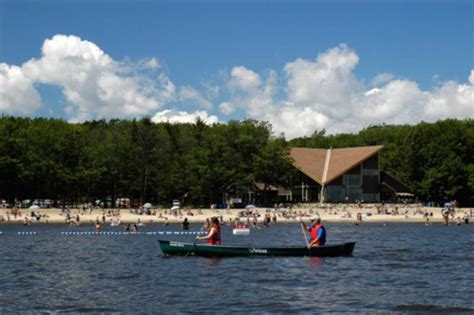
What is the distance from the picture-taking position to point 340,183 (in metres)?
101

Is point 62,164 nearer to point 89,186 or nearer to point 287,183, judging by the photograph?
point 89,186

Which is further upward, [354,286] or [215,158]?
[215,158]

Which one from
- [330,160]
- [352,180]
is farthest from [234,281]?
[330,160]

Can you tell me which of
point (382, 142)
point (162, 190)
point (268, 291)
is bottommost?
point (268, 291)

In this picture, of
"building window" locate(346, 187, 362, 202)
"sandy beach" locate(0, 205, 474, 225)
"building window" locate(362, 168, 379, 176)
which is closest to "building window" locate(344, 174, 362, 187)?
"building window" locate(346, 187, 362, 202)

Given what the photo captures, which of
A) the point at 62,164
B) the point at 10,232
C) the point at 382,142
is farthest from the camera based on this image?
the point at 382,142

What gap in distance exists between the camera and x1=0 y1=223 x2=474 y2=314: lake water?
23578 mm

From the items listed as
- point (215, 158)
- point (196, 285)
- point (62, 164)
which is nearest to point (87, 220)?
point (62, 164)

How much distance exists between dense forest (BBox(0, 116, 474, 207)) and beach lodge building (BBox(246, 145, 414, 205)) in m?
3.34

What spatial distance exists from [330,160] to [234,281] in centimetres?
7958

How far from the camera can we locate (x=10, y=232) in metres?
66.3

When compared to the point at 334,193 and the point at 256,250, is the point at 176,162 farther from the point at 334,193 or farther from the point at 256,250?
the point at 256,250

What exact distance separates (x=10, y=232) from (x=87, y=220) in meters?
15.7

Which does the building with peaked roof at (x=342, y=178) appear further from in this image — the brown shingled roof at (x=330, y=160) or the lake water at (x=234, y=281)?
the lake water at (x=234, y=281)
